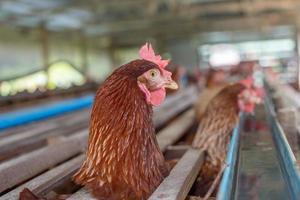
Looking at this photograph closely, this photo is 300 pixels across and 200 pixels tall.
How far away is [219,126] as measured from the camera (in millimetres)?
2160

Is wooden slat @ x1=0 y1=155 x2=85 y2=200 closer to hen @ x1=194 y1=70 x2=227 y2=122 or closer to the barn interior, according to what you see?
the barn interior

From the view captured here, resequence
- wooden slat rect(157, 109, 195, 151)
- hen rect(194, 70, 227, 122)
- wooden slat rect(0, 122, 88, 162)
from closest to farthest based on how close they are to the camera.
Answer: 1. wooden slat rect(0, 122, 88, 162)
2. wooden slat rect(157, 109, 195, 151)
3. hen rect(194, 70, 227, 122)

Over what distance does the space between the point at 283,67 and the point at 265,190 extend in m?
10.6

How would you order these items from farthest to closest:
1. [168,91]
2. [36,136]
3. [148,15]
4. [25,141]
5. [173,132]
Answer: [148,15] < [168,91] < [173,132] < [36,136] < [25,141]

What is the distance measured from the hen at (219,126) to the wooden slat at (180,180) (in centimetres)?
8

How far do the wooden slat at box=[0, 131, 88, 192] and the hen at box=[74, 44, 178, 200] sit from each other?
29 cm

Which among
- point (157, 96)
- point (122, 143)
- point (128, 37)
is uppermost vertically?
point (128, 37)

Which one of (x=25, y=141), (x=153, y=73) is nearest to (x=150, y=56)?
(x=153, y=73)

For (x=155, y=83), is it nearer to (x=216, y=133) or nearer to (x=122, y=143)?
(x=122, y=143)

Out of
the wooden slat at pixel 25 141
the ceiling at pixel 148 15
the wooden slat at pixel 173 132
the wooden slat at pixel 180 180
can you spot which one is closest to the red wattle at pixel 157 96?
the wooden slat at pixel 180 180

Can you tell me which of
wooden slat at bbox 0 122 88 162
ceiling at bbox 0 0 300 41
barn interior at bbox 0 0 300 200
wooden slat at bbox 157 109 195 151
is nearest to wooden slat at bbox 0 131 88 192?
barn interior at bbox 0 0 300 200

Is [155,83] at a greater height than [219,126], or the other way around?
[155,83]

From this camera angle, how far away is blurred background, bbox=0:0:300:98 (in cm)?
779

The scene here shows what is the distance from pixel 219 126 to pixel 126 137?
90 cm
